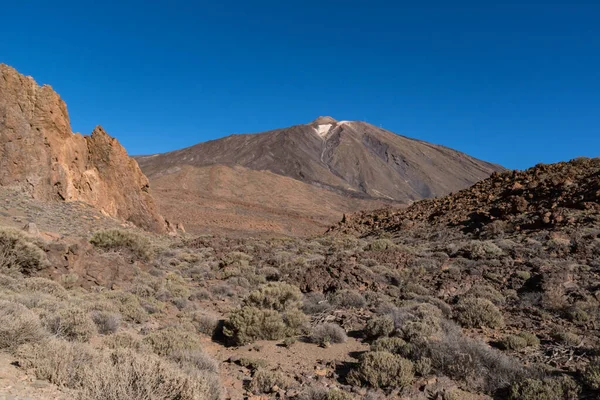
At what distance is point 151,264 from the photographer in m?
12.1

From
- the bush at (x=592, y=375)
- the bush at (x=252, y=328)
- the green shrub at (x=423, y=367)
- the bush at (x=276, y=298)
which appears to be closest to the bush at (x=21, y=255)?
the bush at (x=276, y=298)

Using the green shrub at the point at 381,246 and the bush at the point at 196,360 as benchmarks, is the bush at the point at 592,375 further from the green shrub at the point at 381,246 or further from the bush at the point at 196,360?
the green shrub at the point at 381,246

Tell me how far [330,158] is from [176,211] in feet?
274

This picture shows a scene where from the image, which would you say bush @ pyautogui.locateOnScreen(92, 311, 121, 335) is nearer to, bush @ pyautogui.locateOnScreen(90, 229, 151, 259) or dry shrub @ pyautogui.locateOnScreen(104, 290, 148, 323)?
dry shrub @ pyautogui.locateOnScreen(104, 290, 148, 323)

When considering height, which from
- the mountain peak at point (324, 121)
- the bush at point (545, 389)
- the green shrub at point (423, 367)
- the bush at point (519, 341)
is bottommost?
the green shrub at point (423, 367)

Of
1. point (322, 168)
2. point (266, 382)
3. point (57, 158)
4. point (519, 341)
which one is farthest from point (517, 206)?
point (322, 168)

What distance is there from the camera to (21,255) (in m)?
7.70

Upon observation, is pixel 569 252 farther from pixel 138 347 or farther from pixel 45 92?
pixel 45 92

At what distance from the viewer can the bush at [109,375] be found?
289cm

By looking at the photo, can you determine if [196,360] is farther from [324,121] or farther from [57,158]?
[324,121]

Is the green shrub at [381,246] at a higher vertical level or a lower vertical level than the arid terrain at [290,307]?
higher

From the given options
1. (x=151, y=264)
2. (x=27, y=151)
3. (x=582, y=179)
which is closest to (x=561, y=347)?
(x=151, y=264)

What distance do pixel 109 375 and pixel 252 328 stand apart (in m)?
3.19

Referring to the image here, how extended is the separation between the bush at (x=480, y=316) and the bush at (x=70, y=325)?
19.0ft
